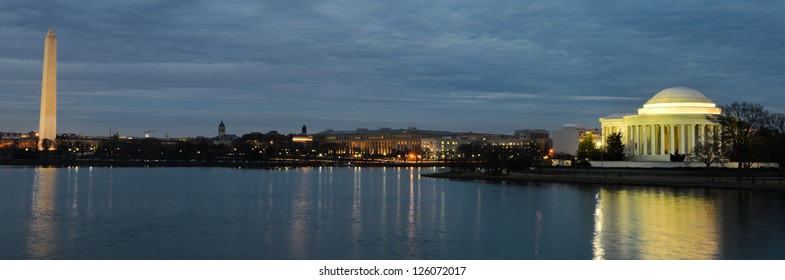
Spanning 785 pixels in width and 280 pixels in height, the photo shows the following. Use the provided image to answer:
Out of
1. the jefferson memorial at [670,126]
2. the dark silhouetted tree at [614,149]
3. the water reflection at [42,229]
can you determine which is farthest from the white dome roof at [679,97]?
the water reflection at [42,229]

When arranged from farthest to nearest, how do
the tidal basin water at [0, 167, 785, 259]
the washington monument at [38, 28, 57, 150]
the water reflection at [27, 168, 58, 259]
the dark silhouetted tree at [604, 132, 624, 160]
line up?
the washington monument at [38, 28, 57, 150] < the dark silhouetted tree at [604, 132, 624, 160] < the tidal basin water at [0, 167, 785, 259] < the water reflection at [27, 168, 58, 259]

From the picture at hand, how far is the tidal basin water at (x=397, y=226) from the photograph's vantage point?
90.2 ft

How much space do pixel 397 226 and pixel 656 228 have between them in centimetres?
1055

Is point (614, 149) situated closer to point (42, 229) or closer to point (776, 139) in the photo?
point (776, 139)

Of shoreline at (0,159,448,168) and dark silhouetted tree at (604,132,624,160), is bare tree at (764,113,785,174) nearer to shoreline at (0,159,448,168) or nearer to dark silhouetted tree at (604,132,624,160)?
dark silhouetted tree at (604,132,624,160)

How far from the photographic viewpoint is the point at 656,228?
1325 inches

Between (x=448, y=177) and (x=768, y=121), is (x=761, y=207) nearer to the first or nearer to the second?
(x=768, y=121)

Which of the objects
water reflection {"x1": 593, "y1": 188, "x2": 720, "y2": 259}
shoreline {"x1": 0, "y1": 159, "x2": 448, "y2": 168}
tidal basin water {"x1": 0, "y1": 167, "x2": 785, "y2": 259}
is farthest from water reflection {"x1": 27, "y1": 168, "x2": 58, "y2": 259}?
shoreline {"x1": 0, "y1": 159, "x2": 448, "y2": 168}

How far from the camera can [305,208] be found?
45.2 metres

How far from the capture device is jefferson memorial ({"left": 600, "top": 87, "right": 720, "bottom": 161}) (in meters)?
89.3

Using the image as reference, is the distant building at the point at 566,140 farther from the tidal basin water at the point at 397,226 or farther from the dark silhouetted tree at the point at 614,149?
the tidal basin water at the point at 397,226

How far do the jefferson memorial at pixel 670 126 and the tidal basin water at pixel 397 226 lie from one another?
34697 millimetres

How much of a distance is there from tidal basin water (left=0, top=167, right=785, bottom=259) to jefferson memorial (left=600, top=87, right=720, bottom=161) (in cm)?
3470

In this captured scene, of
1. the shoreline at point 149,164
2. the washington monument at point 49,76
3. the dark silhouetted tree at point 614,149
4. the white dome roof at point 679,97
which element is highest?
the washington monument at point 49,76
